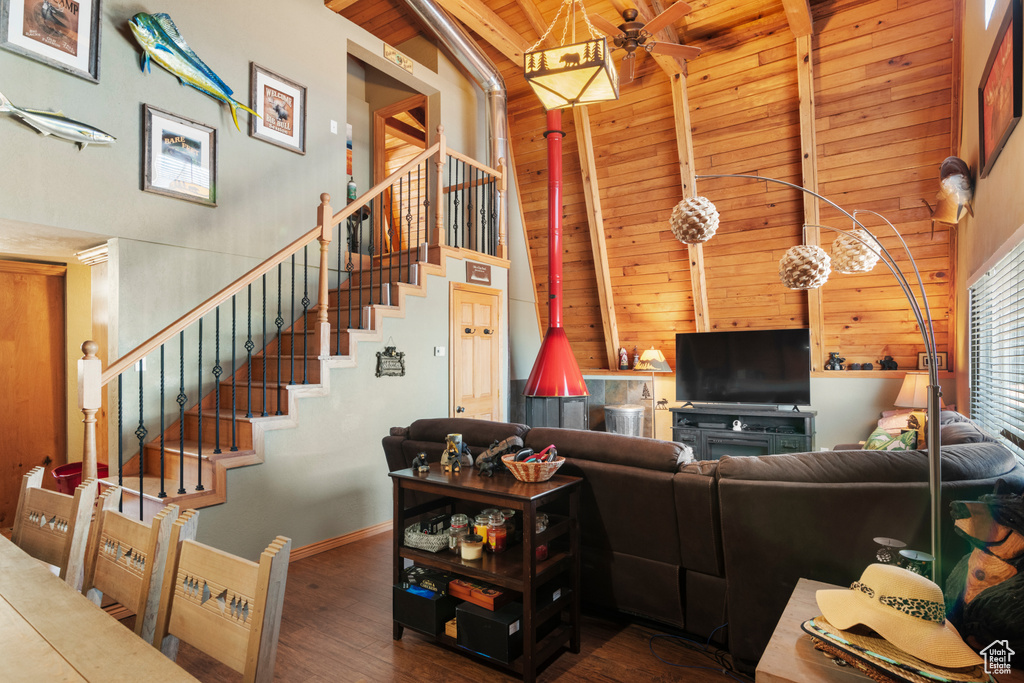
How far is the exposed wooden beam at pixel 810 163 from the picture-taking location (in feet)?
16.1

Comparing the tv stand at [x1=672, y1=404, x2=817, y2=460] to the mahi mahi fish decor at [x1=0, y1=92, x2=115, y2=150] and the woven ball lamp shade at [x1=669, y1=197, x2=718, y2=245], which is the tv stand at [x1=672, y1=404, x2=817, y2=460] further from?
the mahi mahi fish decor at [x1=0, y1=92, x2=115, y2=150]

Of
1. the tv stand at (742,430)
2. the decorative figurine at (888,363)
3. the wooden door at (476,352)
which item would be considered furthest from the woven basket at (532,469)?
the decorative figurine at (888,363)

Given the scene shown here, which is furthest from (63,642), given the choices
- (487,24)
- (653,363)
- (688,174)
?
(653,363)

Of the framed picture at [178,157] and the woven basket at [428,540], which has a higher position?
the framed picture at [178,157]

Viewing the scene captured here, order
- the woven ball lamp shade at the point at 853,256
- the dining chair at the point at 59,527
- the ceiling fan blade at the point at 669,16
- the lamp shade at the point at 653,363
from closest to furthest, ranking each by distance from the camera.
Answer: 1. the dining chair at the point at 59,527
2. the ceiling fan blade at the point at 669,16
3. the woven ball lamp shade at the point at 853,256
4. the lamp shade at the point at 653,363

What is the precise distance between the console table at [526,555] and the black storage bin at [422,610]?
61 millimetres

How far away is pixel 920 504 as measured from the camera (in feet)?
6.69

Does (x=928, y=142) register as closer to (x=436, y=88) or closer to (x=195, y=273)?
(x=436, y=88)

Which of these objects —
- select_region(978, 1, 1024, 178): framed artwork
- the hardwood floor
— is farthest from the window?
the hardwood floor

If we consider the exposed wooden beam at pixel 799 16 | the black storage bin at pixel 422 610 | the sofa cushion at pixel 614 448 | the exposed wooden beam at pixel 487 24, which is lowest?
the black storage bin at pixel 422 610

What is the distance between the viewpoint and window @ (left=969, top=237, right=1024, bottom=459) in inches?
95.3

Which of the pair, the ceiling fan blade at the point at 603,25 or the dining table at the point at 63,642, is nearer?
the dining table at the point at 63,642

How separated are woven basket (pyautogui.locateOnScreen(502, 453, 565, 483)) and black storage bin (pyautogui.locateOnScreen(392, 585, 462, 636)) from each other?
2.20ft

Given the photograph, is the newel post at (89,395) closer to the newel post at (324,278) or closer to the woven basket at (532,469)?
the newel post at (324,278)
